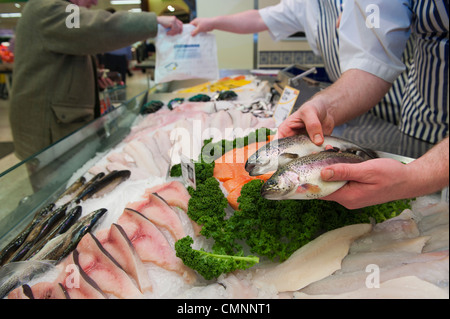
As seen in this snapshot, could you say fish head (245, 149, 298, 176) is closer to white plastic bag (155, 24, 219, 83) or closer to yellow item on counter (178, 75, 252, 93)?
white plastic bag (155, 24, 219, 83)

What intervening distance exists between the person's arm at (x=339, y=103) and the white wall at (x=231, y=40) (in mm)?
2282

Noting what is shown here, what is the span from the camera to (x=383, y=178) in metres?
0.82

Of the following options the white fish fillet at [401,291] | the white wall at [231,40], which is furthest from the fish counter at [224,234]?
the white wall at [231,40]

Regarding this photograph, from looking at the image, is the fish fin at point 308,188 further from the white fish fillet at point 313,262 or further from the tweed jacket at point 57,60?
the tweed jacket at point 57,60

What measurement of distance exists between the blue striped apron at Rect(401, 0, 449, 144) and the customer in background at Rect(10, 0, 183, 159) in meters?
1.92

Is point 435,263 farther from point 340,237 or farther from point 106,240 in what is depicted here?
point 106,240

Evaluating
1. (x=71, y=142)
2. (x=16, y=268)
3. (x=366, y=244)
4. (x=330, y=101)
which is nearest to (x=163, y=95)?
(x=71, y=142)

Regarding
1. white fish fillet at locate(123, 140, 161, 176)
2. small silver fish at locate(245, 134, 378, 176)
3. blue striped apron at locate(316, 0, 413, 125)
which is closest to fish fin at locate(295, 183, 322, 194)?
small silver fish at locate(245, 134, 378, 176)

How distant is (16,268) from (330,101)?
1555 mm

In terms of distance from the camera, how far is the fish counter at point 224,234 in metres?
0.90

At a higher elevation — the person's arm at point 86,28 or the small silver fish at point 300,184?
the person's arm at point 86,28

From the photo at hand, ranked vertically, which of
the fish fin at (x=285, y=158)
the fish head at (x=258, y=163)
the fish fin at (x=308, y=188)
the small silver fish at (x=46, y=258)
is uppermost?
the fish fin at (x=308, y=188)

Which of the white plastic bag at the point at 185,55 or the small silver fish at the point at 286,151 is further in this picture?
the white plastic bag at the point at 185,55

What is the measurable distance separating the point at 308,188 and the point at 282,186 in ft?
0.25
